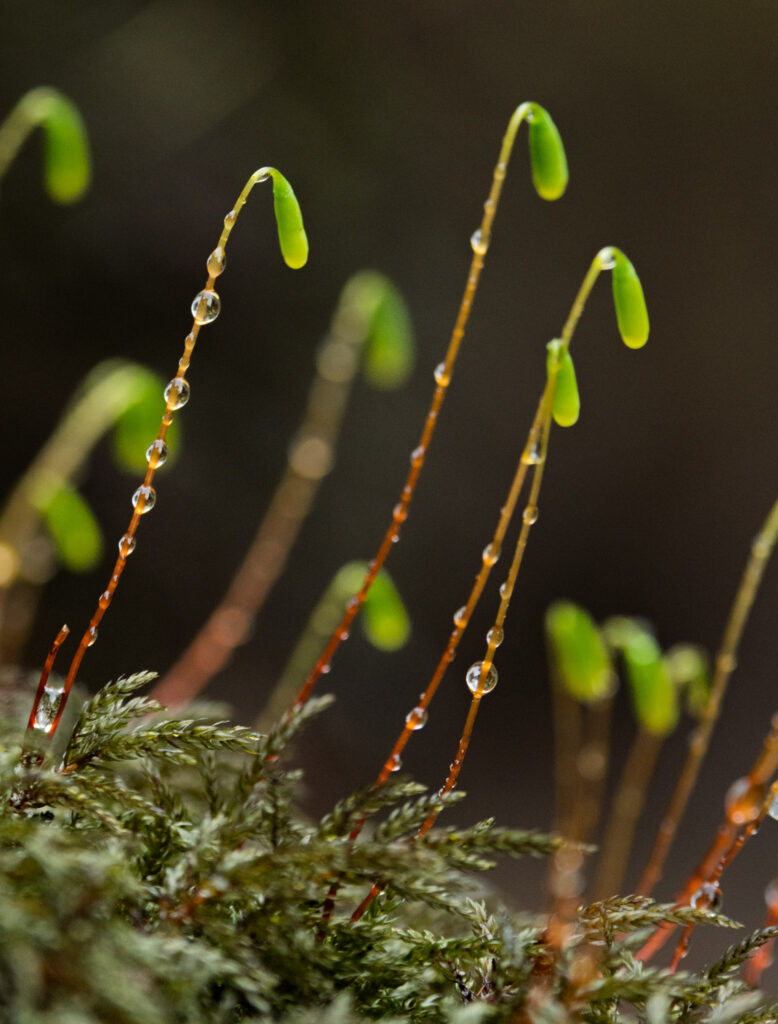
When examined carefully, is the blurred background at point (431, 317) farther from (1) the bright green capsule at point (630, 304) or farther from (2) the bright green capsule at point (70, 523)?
(1) the bright green capsule at point (630, 304)

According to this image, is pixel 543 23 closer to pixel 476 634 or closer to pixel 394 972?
pixel 476 634

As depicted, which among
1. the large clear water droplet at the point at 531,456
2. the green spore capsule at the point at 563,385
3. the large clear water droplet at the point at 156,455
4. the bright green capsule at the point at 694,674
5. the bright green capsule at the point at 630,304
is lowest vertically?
the bright green capsule at the point at 694,674

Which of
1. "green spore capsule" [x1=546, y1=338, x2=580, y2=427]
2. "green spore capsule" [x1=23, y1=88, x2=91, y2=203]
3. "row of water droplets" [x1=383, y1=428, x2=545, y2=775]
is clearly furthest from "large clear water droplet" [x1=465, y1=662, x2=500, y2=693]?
"green spore capsule" [x1=23, y1=88, x2=91, y2=203]

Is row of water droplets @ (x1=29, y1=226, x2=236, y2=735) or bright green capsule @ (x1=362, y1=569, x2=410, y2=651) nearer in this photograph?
row of water droplets @ (x1=29, y1=226, x2=236, y2=735)

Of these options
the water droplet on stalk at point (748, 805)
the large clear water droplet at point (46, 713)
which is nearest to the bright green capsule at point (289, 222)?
the large clear water droplet at point (46, 713)

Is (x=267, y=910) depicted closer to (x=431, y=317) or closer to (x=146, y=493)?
(x=146, y=493)

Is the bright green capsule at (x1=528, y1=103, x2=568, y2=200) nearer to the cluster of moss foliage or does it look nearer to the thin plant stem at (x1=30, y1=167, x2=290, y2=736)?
the thin plant stem at (x1=30, y1=167, x2=290, y2=736)

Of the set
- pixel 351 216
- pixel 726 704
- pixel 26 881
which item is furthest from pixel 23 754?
pixel 726 704
